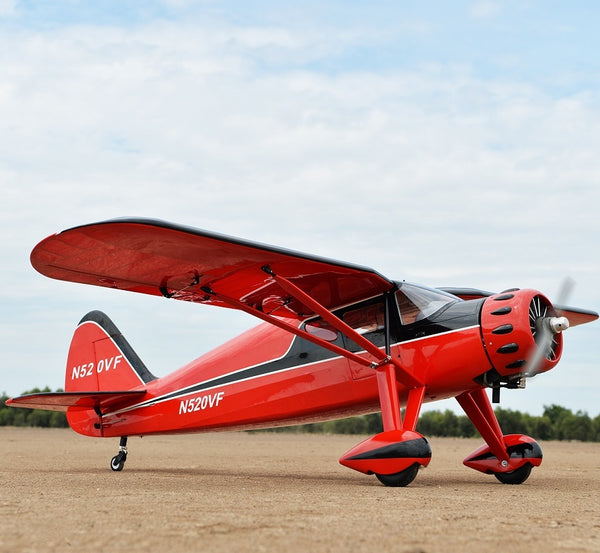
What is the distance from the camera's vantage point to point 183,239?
826cm

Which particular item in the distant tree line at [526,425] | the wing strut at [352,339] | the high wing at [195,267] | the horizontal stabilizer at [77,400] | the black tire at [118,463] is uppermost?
the high wing at [195,267]

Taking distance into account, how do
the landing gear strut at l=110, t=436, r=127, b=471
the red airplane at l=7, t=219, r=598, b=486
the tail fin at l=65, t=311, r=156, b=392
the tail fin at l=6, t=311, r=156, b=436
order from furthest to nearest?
1. the tail fin at l=65, t=311, r=156, b=392
2. the tail fin at l=6, t=311, r=156, b=436
3. the landing gear strut at l=110, t=436, r=127, b=471
4. the red airplane at l=7, t=219, r=598, b=486

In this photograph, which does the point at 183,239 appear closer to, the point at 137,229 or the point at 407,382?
the point at 137,229

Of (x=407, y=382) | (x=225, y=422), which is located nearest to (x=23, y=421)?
(x=225, y=422)

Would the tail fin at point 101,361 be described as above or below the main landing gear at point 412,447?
above

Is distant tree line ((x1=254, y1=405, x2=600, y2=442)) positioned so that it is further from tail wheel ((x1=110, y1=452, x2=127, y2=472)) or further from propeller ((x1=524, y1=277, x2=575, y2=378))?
propeller ((x1=524, y1=277, x2=575, y2=378))

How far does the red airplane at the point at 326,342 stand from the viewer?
854 cm

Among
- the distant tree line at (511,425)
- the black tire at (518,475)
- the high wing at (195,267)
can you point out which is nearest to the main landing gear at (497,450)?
the black tire at (518,475)

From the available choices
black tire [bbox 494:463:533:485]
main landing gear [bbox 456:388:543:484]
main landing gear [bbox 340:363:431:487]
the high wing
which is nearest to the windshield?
the high wing

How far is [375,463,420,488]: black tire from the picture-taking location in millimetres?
8364

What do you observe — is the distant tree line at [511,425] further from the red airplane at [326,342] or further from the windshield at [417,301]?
the windshield at [417,301]

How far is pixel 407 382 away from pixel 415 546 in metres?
5.13

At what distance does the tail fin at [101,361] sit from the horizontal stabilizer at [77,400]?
57 centimetres

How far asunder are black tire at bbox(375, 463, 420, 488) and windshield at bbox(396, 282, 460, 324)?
2.06 m
